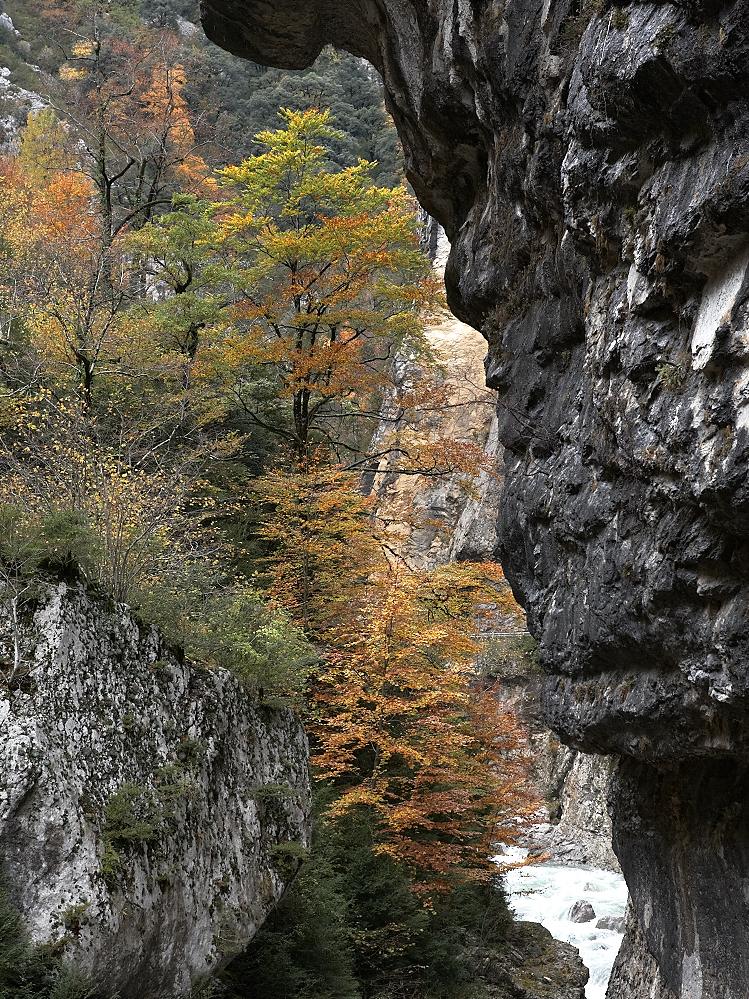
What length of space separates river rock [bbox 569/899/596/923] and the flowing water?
0.11 metres

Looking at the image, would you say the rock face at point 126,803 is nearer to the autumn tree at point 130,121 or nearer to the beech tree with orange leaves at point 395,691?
the beech tree with orange leaves at point 395,691

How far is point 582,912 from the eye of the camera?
1616 cm

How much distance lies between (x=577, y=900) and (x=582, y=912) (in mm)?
697

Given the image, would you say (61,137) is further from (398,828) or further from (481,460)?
(398,828)

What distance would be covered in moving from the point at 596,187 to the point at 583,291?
1.22m

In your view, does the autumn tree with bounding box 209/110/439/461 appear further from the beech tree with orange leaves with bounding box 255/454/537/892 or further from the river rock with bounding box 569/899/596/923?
the river rock with bounding box 569/899/596/923

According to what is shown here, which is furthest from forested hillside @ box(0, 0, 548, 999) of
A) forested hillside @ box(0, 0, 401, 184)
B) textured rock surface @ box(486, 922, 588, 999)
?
forested hillside @ box(0, 0, 401, 184)

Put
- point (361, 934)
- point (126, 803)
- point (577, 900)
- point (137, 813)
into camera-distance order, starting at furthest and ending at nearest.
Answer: point (577, 900) → point (361, 934) → point (137, 813) → point (126, 803)

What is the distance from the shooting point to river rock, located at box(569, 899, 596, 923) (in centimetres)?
1602

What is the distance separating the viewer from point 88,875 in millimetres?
4730

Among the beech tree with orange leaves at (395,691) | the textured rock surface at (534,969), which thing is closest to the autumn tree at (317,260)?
the beech tree with orange leaves at (395,691)

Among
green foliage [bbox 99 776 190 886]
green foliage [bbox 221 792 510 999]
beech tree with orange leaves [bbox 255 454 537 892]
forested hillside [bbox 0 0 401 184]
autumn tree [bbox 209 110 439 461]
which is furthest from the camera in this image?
forested hillside [bbox 0 0 401 184]

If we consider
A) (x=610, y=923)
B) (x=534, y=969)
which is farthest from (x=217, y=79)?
(x=534, y=969)

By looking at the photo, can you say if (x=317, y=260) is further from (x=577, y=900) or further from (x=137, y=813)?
(x=577, y=900)
